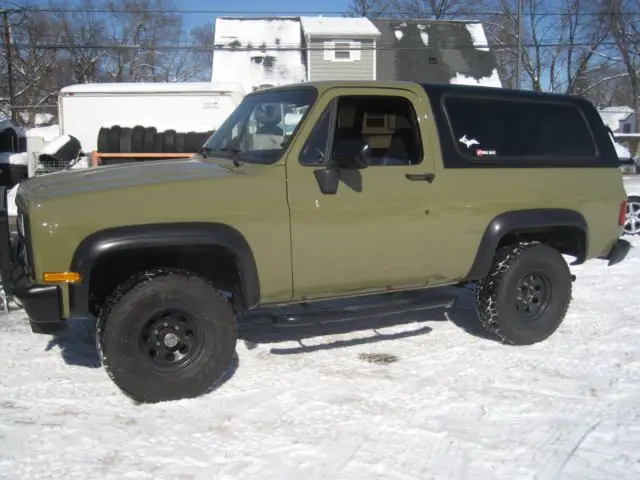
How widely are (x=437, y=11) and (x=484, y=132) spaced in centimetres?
4411

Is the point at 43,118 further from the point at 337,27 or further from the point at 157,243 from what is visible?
the point at 157,243

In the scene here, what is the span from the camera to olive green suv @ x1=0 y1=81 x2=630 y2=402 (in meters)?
3.84

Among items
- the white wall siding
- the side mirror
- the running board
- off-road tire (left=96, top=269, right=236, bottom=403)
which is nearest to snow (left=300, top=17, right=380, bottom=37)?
the white wall siding

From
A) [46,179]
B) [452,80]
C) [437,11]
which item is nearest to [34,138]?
[46,179]

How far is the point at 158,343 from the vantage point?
13.2 ft

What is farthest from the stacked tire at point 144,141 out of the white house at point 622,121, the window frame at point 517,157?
the white house at point 622,121

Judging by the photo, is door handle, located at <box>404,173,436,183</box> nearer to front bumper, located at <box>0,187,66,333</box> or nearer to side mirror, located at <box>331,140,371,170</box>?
side mirror, located at <box>331,140,371,170</box>

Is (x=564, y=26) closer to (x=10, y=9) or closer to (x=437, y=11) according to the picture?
(x=437, y=11)

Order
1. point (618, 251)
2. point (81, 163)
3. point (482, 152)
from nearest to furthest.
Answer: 1. point (482, 152)
2. point (618, 251)
3. point (81, 163)

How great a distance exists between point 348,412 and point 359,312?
0.91 metres

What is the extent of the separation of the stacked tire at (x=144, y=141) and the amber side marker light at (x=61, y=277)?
12308mm

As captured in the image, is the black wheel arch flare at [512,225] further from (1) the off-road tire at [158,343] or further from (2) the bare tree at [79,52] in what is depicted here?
(2) the bare tree at [79,52]

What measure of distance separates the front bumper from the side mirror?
1893mm

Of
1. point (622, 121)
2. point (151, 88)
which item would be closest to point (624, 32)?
point (622, 121)
